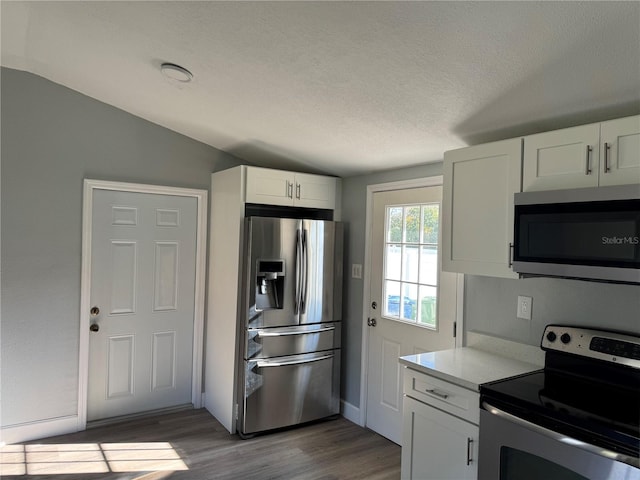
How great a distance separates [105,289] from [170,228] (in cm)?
69

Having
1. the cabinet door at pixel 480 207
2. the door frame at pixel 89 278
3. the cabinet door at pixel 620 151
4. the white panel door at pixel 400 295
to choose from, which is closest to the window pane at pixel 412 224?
the white panel door at pixel 400 295

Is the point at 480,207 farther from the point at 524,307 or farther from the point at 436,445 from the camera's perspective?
the point at 436,445

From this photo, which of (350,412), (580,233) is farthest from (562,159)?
(350,412)

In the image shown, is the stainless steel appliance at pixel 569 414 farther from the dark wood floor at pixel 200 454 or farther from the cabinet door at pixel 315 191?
the cabinet door at pixel 315 191

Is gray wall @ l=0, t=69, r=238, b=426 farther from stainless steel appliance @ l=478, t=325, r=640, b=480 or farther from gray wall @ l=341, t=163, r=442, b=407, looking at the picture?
stainless steel appliance @ l=478, t=325, r=640, b=480

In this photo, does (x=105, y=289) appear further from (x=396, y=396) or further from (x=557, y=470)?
(x=557, y=470)

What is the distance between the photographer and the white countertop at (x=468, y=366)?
2.07m

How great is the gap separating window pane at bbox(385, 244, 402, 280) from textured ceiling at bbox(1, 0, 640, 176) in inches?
24.8

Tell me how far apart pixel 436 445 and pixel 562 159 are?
147cm

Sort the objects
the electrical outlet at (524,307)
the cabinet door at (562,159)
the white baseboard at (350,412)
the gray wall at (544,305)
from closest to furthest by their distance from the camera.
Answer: the cabinet door at (562,159), the gray wall at (544,305), the electrical outlet at (524,307), the white baseboard at (350,412)

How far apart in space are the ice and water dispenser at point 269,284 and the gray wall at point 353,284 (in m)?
0.67

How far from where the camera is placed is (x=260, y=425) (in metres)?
3.34

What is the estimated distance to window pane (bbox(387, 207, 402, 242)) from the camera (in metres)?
3.29

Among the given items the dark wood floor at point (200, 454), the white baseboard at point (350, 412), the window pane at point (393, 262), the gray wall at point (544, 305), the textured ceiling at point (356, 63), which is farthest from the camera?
the white baseboard at point (350, 412)
